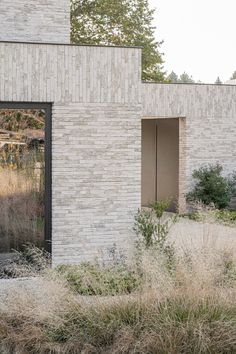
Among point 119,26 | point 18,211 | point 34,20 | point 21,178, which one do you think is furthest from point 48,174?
point 119,26

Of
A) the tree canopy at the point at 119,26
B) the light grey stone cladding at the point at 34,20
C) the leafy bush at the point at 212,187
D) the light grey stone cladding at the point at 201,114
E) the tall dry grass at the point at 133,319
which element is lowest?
the tall dry grass at the point at 133,319

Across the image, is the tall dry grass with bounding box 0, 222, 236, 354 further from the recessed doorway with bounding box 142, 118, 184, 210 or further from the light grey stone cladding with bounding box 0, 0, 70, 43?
the recessed doorway with bounding box 142, 118, 184, 210

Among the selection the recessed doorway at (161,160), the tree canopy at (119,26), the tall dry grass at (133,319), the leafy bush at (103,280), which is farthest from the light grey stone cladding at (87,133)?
the tree canopy at (119,26)

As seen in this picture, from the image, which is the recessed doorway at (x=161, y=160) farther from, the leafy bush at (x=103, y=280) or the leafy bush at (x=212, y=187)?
the leafy bush at (x=103, y=280)

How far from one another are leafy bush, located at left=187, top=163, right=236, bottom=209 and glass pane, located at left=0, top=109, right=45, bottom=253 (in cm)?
728

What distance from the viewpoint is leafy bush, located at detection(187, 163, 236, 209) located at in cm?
1502

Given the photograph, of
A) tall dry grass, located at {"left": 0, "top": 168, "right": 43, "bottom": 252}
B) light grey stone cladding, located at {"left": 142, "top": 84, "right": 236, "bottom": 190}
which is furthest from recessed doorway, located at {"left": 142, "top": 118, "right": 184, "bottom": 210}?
tall dry grass, located at {"left": 0, "top": 168, "right": 43, "bottom": 252}

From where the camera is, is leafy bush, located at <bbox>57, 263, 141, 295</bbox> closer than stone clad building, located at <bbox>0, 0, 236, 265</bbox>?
Yes

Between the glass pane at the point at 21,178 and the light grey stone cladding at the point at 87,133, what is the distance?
0.65ft

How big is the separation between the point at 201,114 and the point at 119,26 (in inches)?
473

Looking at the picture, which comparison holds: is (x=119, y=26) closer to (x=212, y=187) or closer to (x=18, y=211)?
(x=212, y=187)

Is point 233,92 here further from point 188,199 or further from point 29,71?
point 29,71

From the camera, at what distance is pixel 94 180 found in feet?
28.6

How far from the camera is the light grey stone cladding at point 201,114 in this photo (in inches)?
602
